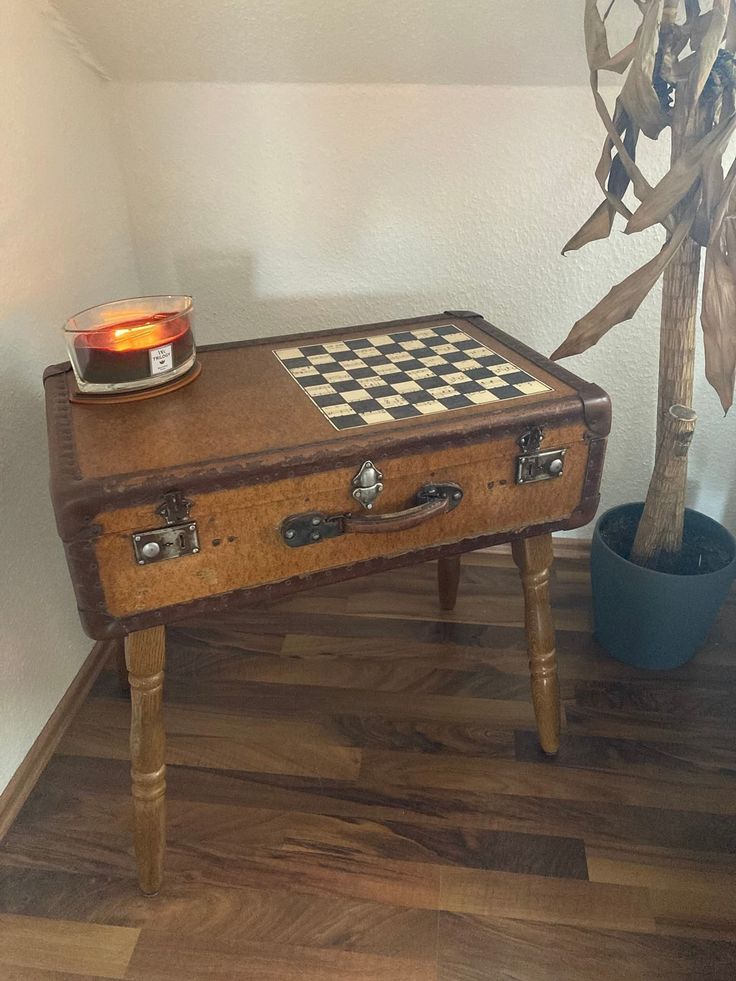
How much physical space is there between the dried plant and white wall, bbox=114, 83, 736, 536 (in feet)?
0.86

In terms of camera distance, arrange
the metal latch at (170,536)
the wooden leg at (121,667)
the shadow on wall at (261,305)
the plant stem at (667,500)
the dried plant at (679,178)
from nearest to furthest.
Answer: the metal latch at (170,536)
the dried plant at (679,178)
the plant stem at (667,500)
the wooden leg at (121,667)
the shadow on wall at (261,305)

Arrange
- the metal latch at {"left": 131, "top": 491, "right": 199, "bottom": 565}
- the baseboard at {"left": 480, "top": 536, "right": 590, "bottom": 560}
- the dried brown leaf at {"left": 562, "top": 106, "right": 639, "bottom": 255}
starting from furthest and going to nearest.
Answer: the baseboard at {"left": 480, "top": 536, "right": 590, "bottom": 560}
the dried brown leaf at {"left": 562, "top": 106, "right": 639, "bottom": 255}
the metal latch at {"left": 131, "top": 491, "right": 199, "bottom": 565}

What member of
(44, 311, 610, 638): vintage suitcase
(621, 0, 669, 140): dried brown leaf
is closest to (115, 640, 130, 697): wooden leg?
(44, 311, 610, 638): vintage suitcase

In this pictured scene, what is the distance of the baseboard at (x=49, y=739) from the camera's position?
119cm

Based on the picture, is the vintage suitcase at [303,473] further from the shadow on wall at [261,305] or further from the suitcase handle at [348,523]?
the shadow on wall at [261,305]

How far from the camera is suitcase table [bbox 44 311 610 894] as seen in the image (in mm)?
856

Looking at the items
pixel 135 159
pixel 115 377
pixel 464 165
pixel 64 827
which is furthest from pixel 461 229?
pixel 64 827

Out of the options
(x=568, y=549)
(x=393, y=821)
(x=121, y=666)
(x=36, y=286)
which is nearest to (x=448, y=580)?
(x=568, y=549)

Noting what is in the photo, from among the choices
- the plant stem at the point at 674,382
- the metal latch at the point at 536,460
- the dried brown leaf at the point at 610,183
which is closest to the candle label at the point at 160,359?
the metal latch at the point at 536,460

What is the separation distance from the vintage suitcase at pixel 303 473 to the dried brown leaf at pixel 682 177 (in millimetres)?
244

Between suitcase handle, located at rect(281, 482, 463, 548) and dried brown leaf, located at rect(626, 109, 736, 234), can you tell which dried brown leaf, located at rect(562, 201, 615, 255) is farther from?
suitcase handle, located at rect(281, 482, 463, 548)

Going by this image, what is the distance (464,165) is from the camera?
141 centimetres

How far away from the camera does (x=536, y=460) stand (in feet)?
3.28

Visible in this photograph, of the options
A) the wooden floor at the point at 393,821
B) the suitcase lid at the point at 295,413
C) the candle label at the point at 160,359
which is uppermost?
the candle label at the point at 160,359
